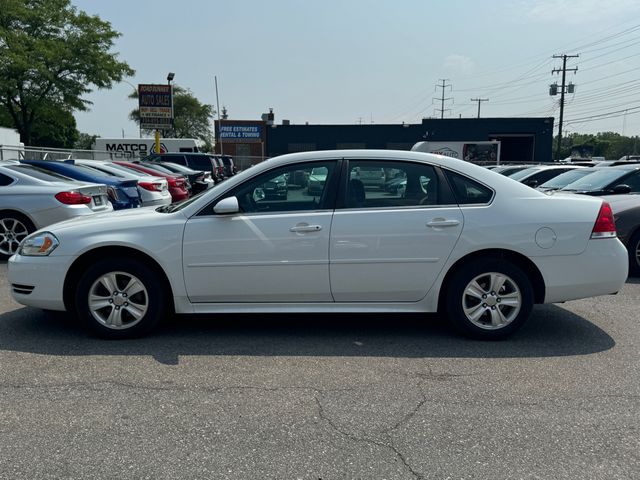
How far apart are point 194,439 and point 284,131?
44.9 m

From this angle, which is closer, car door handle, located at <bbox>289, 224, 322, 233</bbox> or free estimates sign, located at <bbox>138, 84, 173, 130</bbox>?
car door handle, located at <bbox>289, 224, 322, 233</bbox>

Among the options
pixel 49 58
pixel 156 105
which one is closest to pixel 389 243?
pixel 156 105

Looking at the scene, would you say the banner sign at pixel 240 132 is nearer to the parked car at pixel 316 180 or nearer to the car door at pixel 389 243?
the parked car at pixel 316 180

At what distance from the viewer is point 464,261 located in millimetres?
4469

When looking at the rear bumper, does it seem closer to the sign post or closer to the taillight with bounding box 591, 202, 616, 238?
the taillight with bounding box 591, 202, 616, 238

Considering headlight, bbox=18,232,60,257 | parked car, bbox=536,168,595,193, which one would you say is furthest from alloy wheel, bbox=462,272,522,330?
parked car, bbox=536,168,595,193

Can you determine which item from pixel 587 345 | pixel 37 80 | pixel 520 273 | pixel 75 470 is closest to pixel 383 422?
pixel 75 470

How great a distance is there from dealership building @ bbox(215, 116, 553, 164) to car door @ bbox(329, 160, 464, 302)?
4218 cm

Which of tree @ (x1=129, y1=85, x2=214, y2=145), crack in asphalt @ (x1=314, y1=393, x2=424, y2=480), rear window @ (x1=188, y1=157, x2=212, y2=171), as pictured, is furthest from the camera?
tree @ (x1=129, y1=85, x2=214, y2=145)

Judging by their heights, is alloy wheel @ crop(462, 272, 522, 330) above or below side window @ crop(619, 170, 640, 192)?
below

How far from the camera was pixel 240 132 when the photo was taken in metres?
46.2

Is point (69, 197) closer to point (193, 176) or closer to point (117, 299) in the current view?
point (117, 299)

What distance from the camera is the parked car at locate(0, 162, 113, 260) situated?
7721 millimetres

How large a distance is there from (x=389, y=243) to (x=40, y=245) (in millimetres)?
3010
